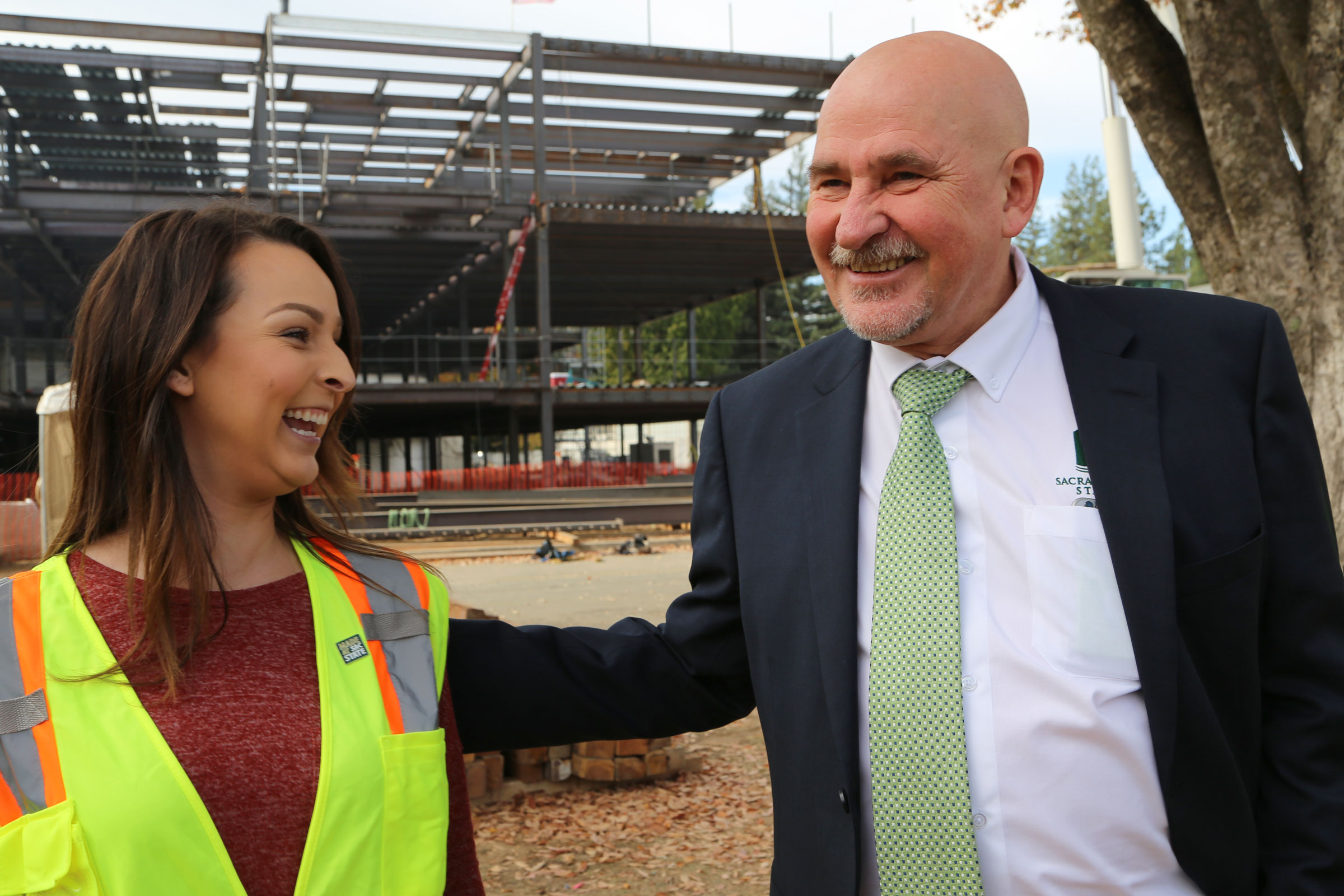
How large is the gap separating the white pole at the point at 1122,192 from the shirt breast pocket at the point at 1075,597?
28.3m

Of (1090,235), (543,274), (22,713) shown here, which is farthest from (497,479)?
(1090,235)

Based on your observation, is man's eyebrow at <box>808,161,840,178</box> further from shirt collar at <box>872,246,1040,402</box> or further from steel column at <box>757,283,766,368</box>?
steel column at <box>757,283,766,368</box>

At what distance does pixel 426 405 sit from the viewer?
27.4 m

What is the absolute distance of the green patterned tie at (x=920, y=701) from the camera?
2072 mm

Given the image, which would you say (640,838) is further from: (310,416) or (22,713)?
(22,713)

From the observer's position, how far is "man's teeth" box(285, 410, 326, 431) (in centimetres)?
220

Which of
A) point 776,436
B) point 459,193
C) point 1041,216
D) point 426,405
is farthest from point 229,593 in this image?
point 1041,216

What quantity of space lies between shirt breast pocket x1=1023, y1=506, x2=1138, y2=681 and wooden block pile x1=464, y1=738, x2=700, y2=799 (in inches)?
169

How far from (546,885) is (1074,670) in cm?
360

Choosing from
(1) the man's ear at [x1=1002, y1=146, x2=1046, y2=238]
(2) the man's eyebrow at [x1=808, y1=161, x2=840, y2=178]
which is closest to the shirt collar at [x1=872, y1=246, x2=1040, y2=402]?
(1) the man's ear at [x1=1002, y1=146, x2=1046, y2=238]

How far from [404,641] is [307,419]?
52cm

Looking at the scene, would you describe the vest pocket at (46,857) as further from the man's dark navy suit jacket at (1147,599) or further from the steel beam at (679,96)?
the steel beam at (679,96)

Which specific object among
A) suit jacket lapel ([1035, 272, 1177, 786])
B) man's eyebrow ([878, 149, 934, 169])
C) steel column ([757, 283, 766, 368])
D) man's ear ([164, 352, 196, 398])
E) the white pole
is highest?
the white pole

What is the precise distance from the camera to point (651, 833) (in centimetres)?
555
